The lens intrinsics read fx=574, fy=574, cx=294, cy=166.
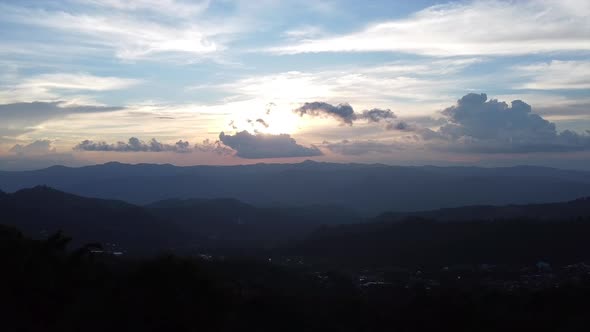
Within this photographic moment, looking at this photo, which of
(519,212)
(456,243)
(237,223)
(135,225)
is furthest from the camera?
(237,223)

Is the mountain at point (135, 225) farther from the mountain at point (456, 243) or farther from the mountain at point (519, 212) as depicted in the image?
the mountain at point (519, 212)

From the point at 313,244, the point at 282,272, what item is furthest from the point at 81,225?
the point at 282,272

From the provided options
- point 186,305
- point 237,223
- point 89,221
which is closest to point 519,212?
point 237,223

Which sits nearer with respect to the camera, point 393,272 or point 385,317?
point 385,317

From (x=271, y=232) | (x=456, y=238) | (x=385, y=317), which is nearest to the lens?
(x=385, y=317)

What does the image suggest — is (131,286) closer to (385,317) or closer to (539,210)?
(385,317)

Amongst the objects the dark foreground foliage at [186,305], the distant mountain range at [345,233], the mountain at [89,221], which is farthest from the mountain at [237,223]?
the dark foreground foliage at [186,305]

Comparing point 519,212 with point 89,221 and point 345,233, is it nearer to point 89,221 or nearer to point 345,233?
point 345,233
